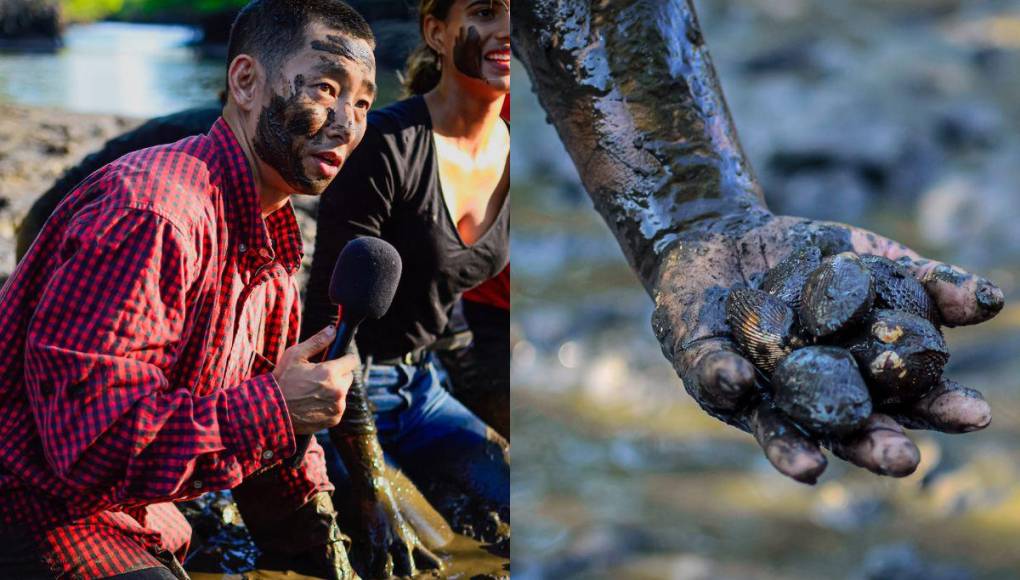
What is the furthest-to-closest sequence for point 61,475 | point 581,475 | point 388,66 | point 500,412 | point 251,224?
point 581,475 < point 500,412 < point 388,66 < point 251,224 < point 61,475

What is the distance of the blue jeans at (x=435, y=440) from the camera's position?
1127 mm

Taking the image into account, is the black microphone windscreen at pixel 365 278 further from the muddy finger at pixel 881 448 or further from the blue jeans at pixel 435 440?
the muddy finger at pixel 881 448

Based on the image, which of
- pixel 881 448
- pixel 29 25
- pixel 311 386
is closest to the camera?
pixel 881 448

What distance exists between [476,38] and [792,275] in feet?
1.37

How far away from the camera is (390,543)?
1094 millimetres

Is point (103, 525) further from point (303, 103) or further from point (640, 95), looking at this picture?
point (640, 95)

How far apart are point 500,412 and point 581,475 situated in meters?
1.76

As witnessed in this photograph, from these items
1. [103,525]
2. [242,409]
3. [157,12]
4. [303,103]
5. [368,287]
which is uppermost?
[157,12]

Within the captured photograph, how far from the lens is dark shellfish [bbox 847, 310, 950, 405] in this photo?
0.84 meters

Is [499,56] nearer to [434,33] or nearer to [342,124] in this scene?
[434,33]

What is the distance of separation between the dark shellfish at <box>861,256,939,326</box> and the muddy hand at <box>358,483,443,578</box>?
0.52m

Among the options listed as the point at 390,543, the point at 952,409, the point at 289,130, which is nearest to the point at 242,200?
the point at 289,130

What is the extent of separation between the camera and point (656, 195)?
1190 mm

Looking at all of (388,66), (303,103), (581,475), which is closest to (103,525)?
(303,103)
